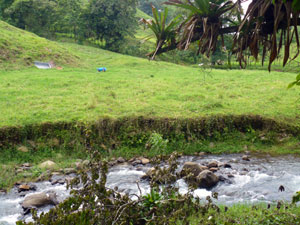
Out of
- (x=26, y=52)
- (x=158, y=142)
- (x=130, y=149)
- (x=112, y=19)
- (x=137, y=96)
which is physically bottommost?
(x=130, y=149)

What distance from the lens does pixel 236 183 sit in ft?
24.3

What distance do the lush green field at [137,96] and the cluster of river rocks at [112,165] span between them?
2.15 m

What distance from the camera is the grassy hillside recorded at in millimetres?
20978

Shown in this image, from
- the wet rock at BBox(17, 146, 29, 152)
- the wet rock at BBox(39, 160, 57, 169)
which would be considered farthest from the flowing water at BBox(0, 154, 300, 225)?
the wet rock at BBox(17, 146, 29, 152)

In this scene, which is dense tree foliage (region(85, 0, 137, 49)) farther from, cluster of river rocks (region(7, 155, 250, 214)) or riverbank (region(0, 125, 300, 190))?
cluster of river rocks (region(7, 155, 250, 214))

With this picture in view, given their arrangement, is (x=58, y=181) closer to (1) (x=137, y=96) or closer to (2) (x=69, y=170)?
(2) (x=69, y=170)

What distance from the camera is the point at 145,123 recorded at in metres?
10.5

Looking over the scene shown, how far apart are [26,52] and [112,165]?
17310mm

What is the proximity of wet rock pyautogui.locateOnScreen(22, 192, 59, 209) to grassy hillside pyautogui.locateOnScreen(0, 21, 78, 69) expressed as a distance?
15.6 meters

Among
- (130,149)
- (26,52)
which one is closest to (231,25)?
(130,149)

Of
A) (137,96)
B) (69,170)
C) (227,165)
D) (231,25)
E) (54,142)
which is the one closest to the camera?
(231,25)

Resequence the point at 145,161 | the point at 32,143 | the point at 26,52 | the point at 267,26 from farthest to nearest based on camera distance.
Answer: the point at 26,52
the point at 32,143
the point at 145,161
the point at 267,26

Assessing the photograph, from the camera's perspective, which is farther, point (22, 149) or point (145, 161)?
point (22, 149)

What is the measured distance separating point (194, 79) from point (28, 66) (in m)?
11.7
